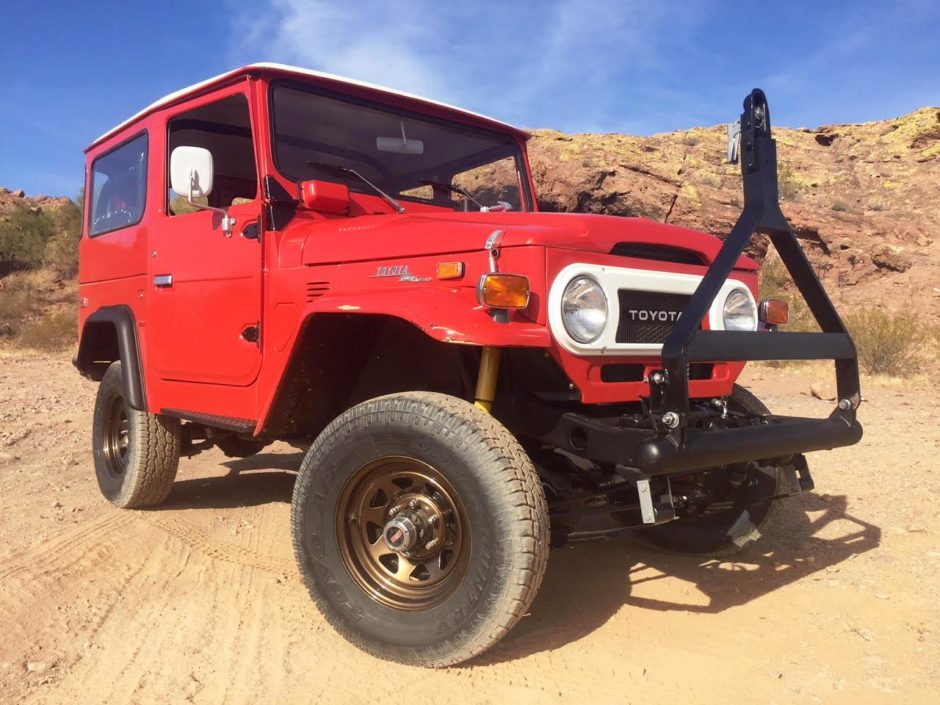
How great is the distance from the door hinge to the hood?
0.43 meters

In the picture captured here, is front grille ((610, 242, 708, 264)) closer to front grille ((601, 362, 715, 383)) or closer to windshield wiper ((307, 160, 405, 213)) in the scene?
front grille ((601, 362, 715, 383))

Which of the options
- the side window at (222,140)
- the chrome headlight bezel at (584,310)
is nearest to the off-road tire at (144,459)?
the side window at (222,140)

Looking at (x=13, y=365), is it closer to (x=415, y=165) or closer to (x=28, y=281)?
(x=415, y=165)

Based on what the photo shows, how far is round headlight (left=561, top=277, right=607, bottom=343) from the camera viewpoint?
2420 millimetres

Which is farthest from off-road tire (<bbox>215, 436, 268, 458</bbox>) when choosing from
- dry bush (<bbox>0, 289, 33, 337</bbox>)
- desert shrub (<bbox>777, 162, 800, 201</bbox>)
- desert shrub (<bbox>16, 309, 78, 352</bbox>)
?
desert shrub (<bbox>777, 162, 800, 201</bbox>)

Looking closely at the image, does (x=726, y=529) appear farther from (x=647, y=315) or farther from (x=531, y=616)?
(x=647, y=315)

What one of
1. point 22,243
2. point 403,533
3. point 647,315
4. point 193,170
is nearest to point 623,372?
point 647,315

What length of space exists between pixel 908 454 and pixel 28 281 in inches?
1068

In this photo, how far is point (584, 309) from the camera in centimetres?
246

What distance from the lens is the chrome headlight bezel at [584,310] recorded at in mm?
2416

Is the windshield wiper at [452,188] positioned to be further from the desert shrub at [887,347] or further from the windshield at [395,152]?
the desert shrub at [887,347]

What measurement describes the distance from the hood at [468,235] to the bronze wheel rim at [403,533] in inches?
30.3

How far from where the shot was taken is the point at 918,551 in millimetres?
3520

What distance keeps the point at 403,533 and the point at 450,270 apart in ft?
2.96
